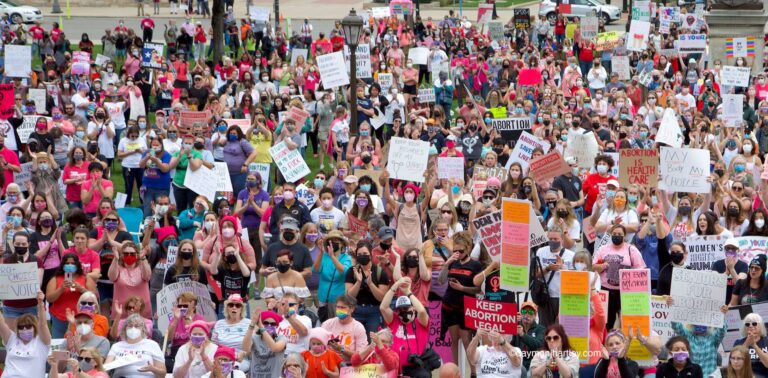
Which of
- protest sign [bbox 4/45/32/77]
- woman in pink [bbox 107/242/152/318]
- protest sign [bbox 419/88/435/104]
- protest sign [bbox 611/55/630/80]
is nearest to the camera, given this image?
woman in pink [bbox 107/242/152/318]

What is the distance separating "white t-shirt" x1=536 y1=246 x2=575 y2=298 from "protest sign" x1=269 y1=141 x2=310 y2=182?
18.1 feet

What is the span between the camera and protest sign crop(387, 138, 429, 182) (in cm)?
1794

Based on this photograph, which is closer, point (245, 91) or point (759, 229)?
point (759, 229)

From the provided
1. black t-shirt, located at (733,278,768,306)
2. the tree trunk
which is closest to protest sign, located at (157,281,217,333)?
black t-shirt, located at (733,278,768,306)

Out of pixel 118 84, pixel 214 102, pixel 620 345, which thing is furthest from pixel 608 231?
pixel 118 84

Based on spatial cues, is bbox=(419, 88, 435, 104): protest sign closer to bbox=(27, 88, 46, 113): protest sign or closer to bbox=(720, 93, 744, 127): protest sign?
bbox=(720, 93, 744, 127): protest sign

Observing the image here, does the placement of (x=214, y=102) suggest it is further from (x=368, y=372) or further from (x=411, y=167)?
(x=368, y=372)

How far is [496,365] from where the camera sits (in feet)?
39.2

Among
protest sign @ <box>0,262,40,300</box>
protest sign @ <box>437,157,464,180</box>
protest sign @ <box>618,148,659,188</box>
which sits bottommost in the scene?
protest sign @ <box>0,262,40,300</box>

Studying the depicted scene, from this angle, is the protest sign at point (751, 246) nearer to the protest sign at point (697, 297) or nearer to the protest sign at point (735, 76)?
the protest sign at point (697, 297)

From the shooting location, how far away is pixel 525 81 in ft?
88.5

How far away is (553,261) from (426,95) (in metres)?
11.5

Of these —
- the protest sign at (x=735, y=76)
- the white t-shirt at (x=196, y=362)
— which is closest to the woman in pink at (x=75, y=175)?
the white t-shirt at (x=196, y=362)

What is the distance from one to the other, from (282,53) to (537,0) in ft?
86.2
